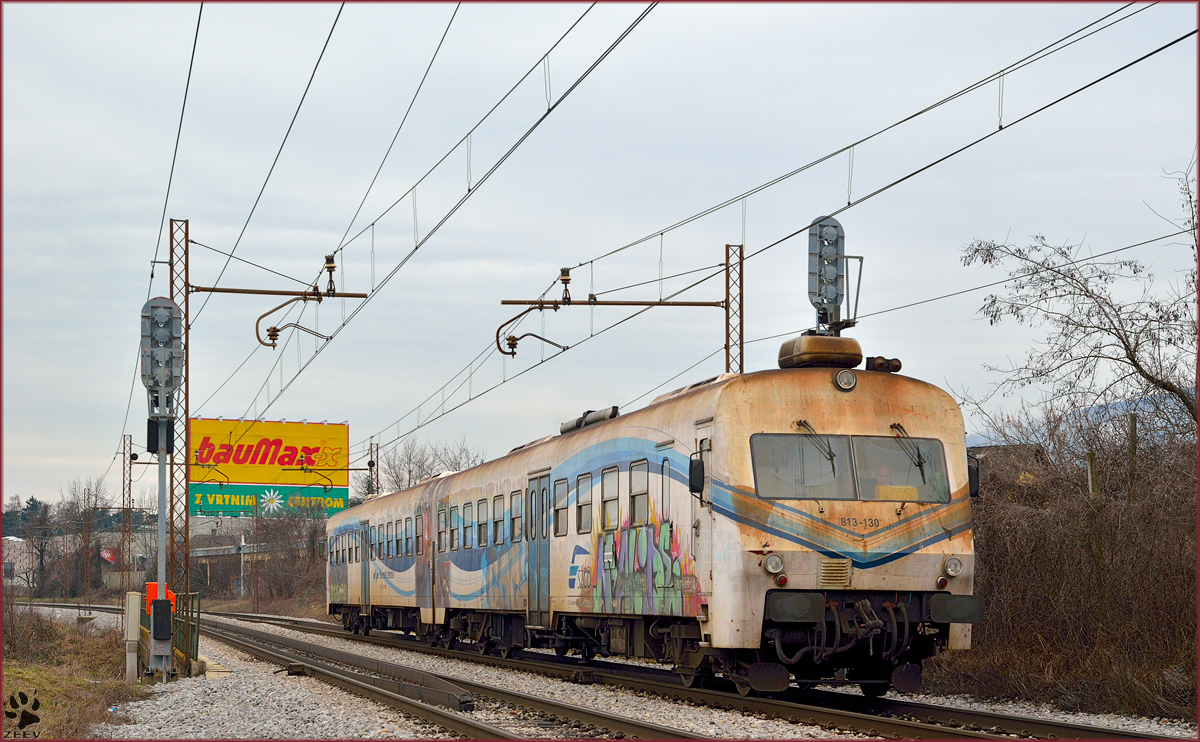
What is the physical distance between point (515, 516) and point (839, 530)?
27.9 feet

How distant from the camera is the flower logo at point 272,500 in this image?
63.2 metres

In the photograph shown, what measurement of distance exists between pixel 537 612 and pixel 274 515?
49384 mm

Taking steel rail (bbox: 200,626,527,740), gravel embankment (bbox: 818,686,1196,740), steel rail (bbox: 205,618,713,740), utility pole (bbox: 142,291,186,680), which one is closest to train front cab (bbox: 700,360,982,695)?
gravel embankment (bbox: 818,686,1196,740)

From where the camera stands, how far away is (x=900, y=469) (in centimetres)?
1244

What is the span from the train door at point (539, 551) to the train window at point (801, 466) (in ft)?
20.5

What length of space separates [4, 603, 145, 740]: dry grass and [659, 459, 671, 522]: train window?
20.3ft

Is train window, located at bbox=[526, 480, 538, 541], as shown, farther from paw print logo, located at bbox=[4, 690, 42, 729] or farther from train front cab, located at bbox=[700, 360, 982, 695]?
paw print logo, located at bbox=[4, 690, 42, 729]

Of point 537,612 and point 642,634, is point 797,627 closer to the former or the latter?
point 642,634

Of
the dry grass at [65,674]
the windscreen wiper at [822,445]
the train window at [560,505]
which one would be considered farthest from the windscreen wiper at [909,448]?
the dry grass at [65,674]

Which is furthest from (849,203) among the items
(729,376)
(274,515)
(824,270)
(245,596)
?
(245,596)

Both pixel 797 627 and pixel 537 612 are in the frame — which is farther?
pixel 537 612

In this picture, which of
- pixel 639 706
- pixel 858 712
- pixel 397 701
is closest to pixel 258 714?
pixel 397 701

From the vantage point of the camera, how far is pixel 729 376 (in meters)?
12.8

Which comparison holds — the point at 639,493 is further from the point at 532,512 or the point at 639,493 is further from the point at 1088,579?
the point at 1088,579
